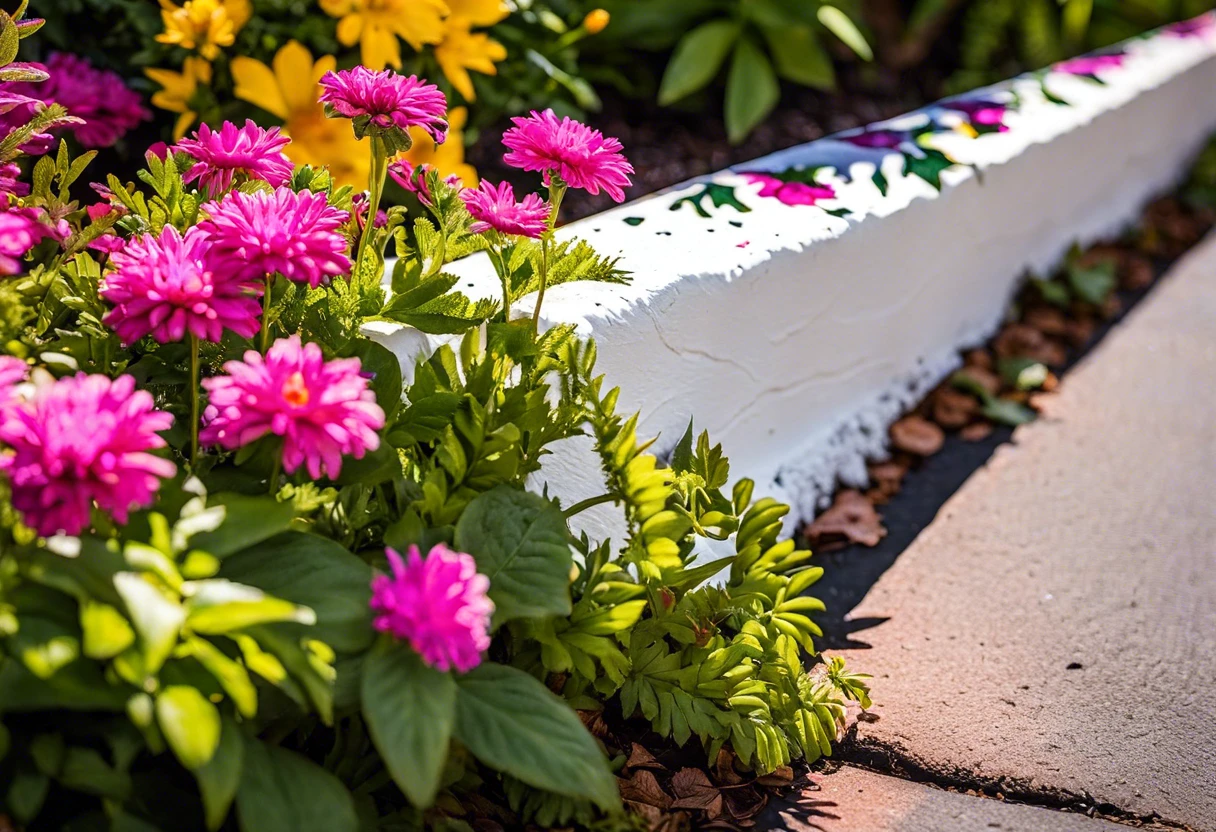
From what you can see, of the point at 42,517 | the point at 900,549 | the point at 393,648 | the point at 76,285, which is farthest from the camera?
the point at 900,549

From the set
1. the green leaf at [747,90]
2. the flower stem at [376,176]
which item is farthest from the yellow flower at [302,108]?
the green leaf at [747,90]

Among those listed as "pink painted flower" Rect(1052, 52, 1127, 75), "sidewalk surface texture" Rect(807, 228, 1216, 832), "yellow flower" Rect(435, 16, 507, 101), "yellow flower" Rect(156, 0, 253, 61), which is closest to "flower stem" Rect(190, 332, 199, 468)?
"yellow flower" Rect(156, 0, 253, 61)

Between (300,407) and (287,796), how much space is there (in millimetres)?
379

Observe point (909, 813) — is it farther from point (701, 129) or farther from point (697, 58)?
point (701, 129)

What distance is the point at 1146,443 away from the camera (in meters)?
2.72

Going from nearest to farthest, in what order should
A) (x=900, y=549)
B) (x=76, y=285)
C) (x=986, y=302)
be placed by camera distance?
1. (x=76, y=285)
2. (x=900, y=549)
3. (x=986, y=302)

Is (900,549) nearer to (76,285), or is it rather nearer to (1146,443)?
(1146,443)

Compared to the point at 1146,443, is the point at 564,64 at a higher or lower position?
higher

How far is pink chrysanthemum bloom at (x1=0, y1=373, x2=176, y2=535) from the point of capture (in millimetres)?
1072

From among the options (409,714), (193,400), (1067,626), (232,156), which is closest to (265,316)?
(193,400)

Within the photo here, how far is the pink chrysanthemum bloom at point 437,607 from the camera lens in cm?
117

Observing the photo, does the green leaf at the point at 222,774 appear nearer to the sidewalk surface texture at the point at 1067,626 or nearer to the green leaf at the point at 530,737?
the green leaf at the point at 530,737

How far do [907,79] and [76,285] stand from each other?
3.24 meters

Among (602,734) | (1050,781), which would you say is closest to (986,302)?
(1050,781)
